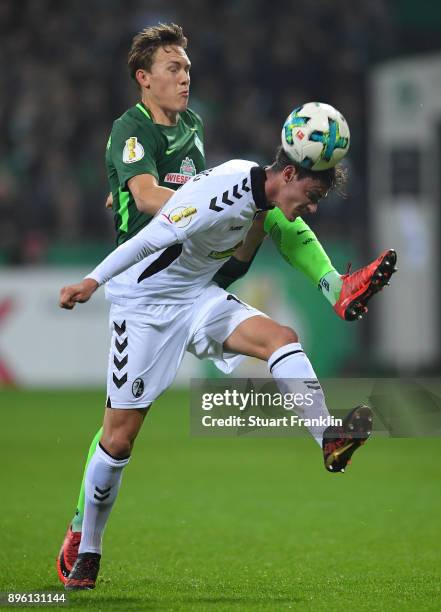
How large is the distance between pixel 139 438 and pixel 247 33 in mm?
8937

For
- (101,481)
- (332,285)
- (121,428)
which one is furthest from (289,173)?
(101,481)

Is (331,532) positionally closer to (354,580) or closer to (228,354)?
(354,580)

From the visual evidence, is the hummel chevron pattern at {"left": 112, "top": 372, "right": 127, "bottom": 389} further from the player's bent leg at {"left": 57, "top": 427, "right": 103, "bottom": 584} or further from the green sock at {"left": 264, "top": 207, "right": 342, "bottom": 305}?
the green sock at {"left": 264, "top": 207, "right": 342, "bottom": 305}

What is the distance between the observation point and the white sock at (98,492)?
5730 millimetres

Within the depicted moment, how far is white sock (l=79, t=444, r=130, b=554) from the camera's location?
5730mm

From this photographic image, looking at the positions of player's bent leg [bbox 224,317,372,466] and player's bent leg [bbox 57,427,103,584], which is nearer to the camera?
player's bent leg [bbox 224,317,372,466]

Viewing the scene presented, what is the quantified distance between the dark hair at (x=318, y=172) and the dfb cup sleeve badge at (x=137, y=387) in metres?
1.17

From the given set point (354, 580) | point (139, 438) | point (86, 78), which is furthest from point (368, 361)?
point (354, 580)

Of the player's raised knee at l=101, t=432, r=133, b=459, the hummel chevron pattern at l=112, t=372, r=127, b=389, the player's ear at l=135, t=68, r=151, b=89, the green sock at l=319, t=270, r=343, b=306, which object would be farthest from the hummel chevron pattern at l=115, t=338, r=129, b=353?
the player's ear at l=135, t=68, r=151, b=89

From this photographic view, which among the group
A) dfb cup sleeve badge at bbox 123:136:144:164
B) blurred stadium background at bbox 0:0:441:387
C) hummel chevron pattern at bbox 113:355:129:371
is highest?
dfb cup sleeve badge at bbox 123:136:144:164

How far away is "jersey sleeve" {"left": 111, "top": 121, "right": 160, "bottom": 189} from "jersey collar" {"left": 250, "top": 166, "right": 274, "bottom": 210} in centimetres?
53

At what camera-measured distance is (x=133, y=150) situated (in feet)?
18.7

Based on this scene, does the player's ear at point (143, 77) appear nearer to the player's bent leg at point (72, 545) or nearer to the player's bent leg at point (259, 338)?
the player's bent leg at point (259, 338)

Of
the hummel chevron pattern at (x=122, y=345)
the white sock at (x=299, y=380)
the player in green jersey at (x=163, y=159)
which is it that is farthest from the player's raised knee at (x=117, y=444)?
the white sock at (x=299, y=380)
